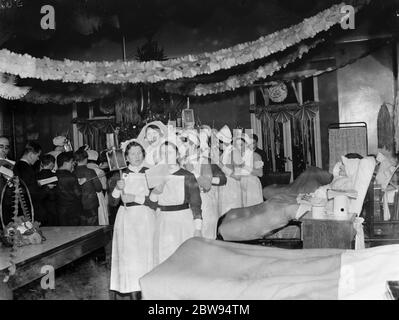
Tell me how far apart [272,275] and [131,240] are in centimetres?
143

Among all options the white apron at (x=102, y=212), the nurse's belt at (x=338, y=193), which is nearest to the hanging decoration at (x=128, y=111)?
the white apron at (x=102, y=212)

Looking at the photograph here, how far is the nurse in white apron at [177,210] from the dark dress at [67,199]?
122 centimetres

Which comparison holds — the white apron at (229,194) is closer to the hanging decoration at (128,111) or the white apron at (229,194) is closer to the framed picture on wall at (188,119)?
the framed picture on wall at (188,119)

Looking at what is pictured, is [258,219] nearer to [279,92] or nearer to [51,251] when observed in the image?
[51,251]

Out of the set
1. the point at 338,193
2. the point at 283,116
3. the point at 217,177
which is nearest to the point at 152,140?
the point at 217,177

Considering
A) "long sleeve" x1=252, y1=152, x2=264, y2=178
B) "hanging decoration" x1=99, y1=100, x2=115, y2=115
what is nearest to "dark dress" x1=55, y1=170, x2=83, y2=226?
"long sleeve" x1=252, y1=152, x2=264, y2=178

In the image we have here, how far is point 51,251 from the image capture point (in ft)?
8.98

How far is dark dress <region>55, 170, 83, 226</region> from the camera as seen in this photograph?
13.4 feet

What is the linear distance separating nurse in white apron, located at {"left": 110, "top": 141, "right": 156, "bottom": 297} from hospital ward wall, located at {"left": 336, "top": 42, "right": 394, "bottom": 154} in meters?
3.07

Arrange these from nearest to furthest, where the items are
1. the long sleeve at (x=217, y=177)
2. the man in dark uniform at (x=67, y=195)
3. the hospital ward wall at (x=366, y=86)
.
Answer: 1. the man in dark uniform at (x=67, y=195)
2. the long sleeve at (x=217, y=177)
3. the hospital ward wall at (x=366, y=86)

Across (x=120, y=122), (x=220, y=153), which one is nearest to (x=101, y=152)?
(x=120, y=122)

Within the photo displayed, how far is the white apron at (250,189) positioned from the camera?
4723mm

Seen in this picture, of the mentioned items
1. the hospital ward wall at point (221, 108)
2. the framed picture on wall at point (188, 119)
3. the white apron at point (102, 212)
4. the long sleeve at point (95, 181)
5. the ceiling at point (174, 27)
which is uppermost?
the ceiling at point (174, 27)
